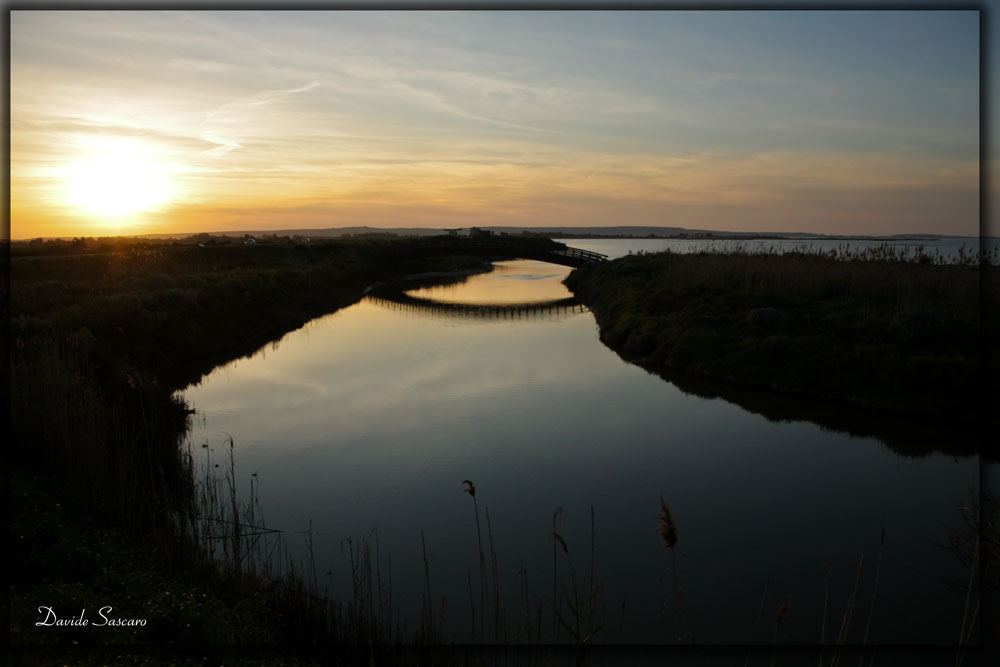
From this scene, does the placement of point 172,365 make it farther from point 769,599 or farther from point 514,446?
point 769,599

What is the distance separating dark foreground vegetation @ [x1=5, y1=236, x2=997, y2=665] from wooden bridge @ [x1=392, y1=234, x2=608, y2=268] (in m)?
9.12

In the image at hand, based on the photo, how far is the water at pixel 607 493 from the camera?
7082 millimetres

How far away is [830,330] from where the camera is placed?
1791 centimetres

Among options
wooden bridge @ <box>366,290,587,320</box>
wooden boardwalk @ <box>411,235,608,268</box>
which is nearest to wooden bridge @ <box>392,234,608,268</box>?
wooden boardwalk @ <box>411,235,608,268</box>

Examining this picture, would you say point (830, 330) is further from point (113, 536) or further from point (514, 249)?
point (514, 249)

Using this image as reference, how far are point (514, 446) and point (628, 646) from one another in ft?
22.3

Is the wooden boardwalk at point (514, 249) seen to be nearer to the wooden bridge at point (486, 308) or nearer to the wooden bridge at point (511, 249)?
the wooden bridge at point (511, 249)

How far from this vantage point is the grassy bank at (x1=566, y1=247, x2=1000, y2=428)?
48.5 ft

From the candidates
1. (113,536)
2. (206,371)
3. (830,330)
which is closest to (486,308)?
(206,371)

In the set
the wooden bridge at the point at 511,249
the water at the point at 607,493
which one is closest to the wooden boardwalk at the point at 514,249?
the wooden bridge at the point at 511,249

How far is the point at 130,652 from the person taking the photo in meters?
4.66

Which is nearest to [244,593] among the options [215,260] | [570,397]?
[570,397]

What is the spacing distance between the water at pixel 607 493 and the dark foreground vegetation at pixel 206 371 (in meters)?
0.53

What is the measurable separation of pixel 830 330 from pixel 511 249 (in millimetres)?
32037
